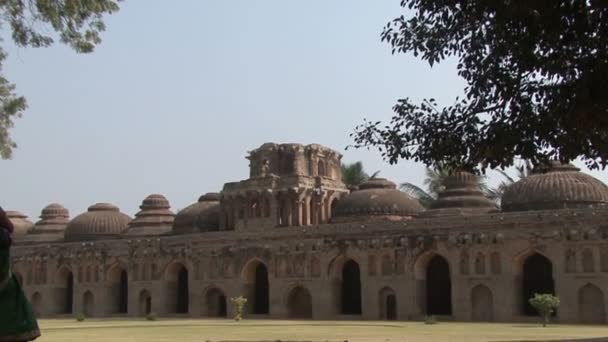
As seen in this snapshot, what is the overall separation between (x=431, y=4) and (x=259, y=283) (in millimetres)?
32587

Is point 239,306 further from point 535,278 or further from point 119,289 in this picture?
point 119,289

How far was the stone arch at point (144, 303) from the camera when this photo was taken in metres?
46.7

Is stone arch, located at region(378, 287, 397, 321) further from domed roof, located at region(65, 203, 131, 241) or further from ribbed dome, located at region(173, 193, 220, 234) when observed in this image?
domed roof, located at region(65, 203, 131, 241)

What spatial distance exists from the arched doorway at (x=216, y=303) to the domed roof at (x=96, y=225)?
1099 centimetres

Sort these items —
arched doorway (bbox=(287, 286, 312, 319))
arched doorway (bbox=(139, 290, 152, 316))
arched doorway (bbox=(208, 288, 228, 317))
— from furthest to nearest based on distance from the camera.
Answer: arched doorway (bbox=(139, 290, 152, 316)) → arched doorway (bbox=(208, 288, 228, 317)) → arched doorway (bbox=(287, 286, 312, 319))

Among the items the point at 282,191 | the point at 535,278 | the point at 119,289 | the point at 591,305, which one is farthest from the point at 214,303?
the point at 591,305

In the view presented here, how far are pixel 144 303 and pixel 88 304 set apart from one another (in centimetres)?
431

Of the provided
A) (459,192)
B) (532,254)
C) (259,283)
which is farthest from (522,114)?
(259,283)

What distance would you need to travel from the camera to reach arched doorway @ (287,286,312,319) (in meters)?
41.4

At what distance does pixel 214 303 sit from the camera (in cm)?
4469

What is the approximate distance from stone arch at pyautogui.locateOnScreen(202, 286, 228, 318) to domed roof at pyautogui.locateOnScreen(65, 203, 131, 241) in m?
11.0

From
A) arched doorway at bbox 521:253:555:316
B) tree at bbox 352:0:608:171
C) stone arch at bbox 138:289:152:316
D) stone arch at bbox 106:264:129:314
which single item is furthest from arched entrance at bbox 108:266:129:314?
tree at bbox 352:0:608:171

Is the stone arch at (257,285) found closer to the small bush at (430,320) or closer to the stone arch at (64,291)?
the small bush at (430,320)

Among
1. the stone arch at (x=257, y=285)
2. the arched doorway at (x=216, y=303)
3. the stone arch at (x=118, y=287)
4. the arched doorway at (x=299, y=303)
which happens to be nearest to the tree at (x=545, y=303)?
the arched doorway at (x=299, y=303)
